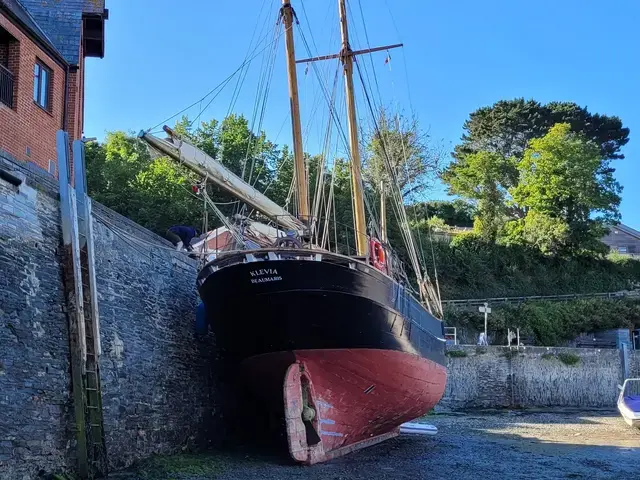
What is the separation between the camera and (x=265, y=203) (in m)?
13.3

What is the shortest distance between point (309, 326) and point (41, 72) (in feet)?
34.5

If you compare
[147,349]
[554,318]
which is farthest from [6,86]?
[554,318]

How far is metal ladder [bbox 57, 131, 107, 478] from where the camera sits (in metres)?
9.03

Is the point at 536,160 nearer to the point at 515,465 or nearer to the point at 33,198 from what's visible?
the point at 515,465

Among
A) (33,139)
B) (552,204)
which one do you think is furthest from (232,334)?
(552,204)

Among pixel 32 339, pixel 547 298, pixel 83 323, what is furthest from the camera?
pixel 547 298

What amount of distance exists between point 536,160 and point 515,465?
107 ft

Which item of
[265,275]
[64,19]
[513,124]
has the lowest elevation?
[265,275]

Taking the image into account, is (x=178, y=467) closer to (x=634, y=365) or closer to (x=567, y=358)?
(x=567, y=358)

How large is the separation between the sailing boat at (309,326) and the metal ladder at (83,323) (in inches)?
90.8

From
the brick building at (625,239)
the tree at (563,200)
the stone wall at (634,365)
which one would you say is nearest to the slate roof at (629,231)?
the brick building at (625,239)

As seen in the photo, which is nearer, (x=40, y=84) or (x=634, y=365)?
(x=40, y=84)

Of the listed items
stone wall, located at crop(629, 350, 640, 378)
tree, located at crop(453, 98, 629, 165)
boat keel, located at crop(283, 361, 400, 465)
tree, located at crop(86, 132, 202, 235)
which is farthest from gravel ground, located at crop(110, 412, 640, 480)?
tree, located at crop(453, 98, 629, 165)

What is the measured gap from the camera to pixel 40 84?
1633 cm
